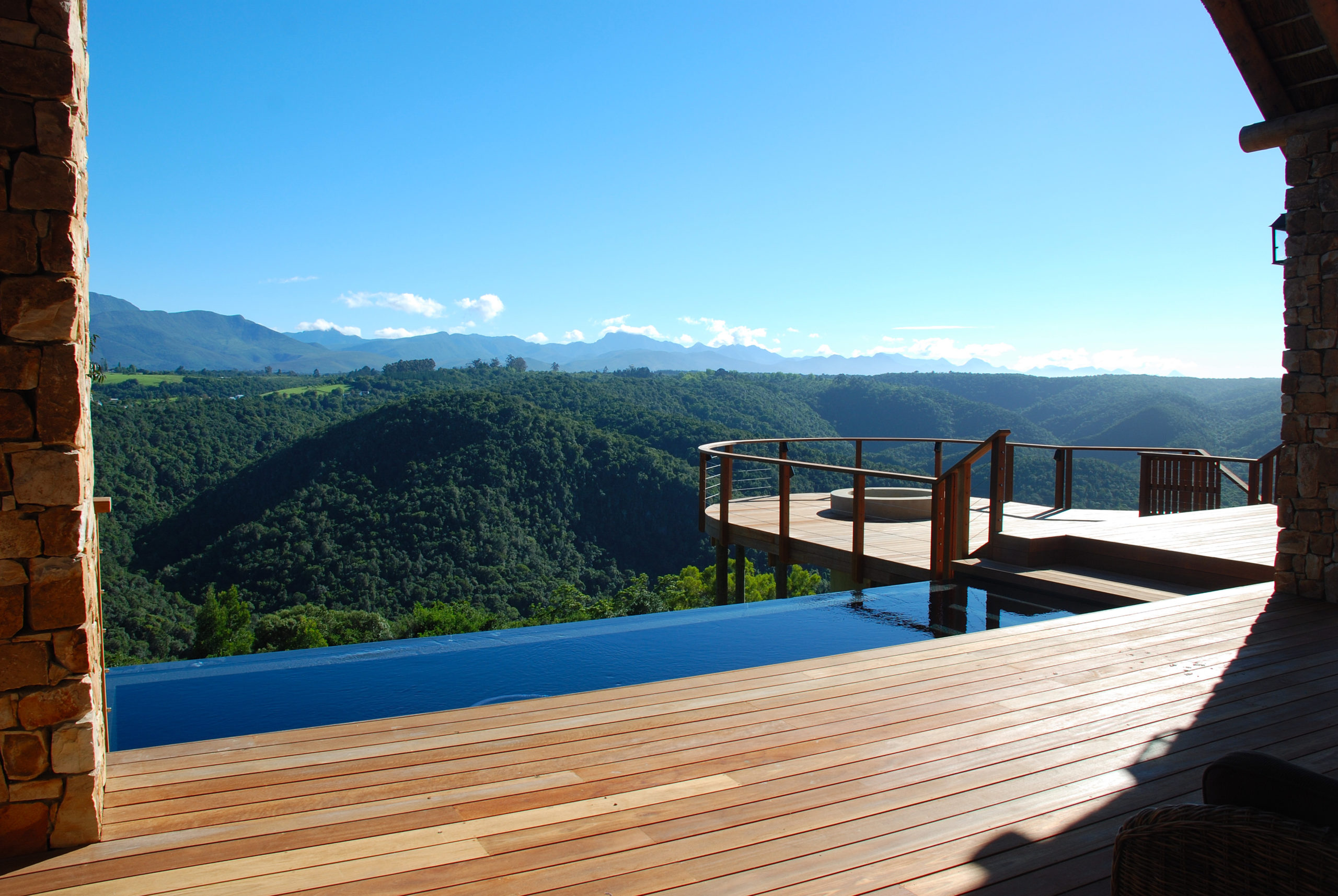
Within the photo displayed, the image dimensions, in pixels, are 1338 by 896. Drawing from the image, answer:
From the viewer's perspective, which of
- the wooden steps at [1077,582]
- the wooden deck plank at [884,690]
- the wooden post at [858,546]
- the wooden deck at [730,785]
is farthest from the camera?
the wooden post at [858,546]

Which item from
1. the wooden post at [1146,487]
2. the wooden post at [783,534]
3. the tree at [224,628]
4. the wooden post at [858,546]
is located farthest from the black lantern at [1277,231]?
the tree at [224,628]

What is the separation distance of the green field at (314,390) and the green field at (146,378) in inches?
324

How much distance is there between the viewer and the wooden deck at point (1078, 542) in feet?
16.2

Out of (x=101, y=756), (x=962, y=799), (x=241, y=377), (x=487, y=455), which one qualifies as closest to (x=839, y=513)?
(x=962, y=799)

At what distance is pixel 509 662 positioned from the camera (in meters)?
3.57

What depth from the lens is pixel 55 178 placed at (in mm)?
1709

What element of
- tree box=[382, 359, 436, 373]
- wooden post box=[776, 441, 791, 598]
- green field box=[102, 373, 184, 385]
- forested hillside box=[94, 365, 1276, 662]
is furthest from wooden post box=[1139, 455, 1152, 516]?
tree box=[382, 359, 436, 373]

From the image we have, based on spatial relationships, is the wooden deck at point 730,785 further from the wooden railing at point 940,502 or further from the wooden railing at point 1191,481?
the wooden railing at point 1191,481

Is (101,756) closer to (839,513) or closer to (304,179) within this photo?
(839,513)

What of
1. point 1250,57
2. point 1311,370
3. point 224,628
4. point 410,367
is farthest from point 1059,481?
point 410,367

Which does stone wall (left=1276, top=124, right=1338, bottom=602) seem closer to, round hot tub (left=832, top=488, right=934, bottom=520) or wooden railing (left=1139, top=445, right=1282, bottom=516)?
round hot tub (left=832, top=488, right=934, bottom=520)

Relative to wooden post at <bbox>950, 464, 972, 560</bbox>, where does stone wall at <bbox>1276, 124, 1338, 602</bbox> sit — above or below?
above

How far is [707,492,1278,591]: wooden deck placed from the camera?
4926 mm

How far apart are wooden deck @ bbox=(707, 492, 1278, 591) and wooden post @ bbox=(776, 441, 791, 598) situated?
0.10 m
